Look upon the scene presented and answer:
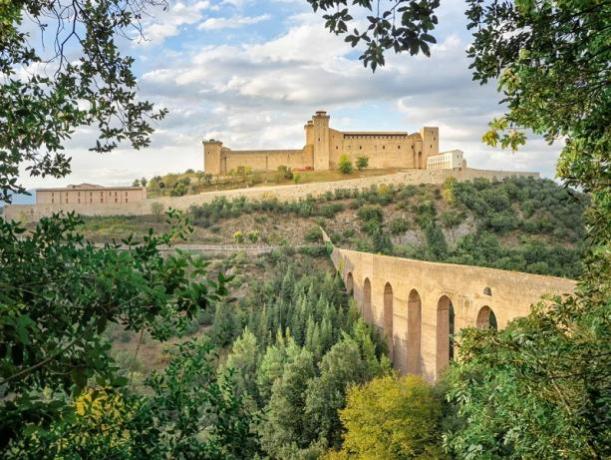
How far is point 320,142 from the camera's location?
Answer: 60.1 meters

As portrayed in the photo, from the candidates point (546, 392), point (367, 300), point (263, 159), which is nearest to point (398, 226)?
point (367, 300)

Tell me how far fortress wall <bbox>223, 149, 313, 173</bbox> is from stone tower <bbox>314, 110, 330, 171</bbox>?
104 inches

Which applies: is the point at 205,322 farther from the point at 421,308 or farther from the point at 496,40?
the point at 496,40

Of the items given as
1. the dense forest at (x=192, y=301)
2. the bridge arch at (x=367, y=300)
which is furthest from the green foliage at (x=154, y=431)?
the bridge arch at (x=367, y=300)

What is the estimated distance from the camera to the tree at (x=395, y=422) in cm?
1170

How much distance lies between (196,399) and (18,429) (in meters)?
2.02

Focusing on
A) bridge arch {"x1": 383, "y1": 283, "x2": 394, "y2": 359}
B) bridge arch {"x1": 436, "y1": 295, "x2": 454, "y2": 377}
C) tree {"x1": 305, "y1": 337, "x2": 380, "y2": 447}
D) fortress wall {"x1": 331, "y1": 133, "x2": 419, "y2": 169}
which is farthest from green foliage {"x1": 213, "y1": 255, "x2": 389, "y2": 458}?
fortress wall {"x1": 331, "y1": 133, "x2": 419, "y2": 169}

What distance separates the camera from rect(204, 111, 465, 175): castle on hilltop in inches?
2370

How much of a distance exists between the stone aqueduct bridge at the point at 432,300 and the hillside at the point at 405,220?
36.7 ft

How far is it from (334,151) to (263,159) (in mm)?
8150

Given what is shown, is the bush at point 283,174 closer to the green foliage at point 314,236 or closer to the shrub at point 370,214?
the shrub at point 370,214

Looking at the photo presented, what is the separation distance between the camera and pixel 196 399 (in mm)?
4039

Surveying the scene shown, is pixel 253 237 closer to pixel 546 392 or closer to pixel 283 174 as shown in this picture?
pixel 283 174

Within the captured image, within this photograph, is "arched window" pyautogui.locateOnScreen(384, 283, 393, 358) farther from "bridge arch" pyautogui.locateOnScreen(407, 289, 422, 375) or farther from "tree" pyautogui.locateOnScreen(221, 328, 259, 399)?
"tree" pyautogui.locateOnScreen(221, 328, 259, 399)
